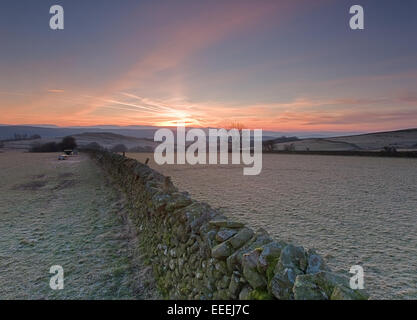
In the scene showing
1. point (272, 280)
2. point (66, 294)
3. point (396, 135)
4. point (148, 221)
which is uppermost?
point (396, 135)

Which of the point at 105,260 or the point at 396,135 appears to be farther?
the point at 396,135

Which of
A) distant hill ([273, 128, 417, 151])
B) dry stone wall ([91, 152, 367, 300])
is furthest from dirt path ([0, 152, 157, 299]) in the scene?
distant hill ([273, 128, 417, 151])

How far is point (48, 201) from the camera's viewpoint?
12.2 m

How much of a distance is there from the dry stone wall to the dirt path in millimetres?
714

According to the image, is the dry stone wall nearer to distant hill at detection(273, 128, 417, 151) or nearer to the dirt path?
the dirt path

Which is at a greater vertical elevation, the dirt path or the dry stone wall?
the dry stone wall

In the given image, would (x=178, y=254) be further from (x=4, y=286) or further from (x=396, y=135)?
(x=396, y=135)

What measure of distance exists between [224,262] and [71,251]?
537cm

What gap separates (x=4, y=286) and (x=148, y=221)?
11.0 ft

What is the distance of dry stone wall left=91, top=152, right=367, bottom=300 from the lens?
2.35m

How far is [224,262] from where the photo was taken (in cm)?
325

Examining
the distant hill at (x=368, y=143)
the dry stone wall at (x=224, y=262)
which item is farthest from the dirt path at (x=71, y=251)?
the distant hill at (x=368, y=143)

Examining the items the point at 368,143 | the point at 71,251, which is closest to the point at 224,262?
the point at 71,251
